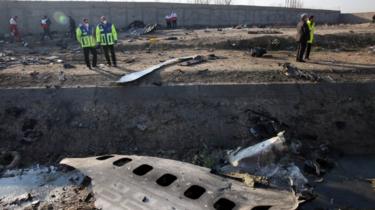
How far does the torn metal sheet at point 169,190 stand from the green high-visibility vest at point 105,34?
6.47m

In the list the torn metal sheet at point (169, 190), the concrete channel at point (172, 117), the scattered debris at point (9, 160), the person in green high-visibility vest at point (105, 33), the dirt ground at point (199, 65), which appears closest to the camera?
the torn metal sheet at point (169, 190)

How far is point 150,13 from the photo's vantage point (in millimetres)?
26578

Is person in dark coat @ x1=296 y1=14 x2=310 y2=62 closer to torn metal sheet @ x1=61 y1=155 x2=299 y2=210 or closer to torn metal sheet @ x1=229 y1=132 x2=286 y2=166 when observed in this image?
torn metal sheet @ x1=229 y1=132 x2=286 y2=166

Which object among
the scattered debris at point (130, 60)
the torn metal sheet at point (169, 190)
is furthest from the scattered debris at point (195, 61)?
the torn metal sheet at point (169, 190)

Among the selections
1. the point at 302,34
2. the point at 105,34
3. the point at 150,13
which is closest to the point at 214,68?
the point at 302,34

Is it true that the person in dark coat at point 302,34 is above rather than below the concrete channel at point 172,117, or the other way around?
above

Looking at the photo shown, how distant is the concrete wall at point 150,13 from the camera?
943 inches

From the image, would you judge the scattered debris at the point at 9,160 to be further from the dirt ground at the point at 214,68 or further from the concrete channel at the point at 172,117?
the dirt ground at the point at 214,68

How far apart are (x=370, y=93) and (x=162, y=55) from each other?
7455 mm

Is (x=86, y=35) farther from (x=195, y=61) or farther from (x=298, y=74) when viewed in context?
(x=298, y=74)

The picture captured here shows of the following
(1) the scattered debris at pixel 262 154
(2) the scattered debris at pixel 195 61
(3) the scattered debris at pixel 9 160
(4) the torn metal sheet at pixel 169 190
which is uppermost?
(2) the scattered debris at pixel 195 61

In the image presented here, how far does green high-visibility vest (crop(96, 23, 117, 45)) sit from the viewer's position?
38.3 feet

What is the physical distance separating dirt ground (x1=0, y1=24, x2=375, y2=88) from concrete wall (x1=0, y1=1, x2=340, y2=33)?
7124mm

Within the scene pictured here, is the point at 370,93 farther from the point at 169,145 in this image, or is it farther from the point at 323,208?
the point at 169,145
